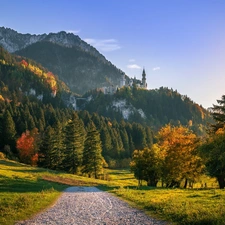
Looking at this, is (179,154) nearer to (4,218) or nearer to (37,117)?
(4,218)

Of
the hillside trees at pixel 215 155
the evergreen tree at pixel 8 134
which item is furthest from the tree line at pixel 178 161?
the evergreen tree at pixel 8 134

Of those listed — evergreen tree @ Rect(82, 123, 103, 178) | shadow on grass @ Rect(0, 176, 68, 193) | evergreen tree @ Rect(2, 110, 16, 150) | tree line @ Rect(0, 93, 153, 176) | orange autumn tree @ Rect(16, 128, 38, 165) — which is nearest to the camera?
shadow on grass @ Rect(0, 176, 68, 193)

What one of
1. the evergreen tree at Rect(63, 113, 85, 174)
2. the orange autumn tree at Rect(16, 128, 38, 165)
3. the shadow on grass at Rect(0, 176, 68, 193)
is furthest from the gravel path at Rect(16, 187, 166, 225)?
the orange autumn tree at Rect(16, 128, 38, 165)

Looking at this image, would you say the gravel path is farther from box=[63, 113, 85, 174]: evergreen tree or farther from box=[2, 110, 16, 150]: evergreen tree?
box=[2, 110, 16, 150]: evergreen tree

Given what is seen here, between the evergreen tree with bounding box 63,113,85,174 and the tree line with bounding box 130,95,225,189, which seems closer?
the tree line with bounding box 130,95,225,189

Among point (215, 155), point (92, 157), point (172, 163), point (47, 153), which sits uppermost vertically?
point (215, 155)

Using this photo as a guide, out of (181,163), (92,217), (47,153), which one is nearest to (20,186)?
(92,217)

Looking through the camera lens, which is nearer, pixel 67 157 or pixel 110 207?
pixel 110 207

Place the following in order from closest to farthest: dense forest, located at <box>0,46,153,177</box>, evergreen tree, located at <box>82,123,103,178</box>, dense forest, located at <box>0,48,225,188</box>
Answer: dense forest, located at <box>0,48,225,188</box> → evergreen tree, located at <box>82,123,103,178</box> → dense forest, located at <box>0,46,153,177</box>

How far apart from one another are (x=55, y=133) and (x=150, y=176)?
1764 inches

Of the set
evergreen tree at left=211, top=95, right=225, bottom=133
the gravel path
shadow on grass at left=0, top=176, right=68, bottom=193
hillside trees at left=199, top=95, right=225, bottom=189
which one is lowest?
shadow on grass at left=0, top=176, right=68, bottom=193

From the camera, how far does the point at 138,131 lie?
18025 cm

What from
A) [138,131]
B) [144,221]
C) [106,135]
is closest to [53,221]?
[144,221]

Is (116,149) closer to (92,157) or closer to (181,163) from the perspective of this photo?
(92,157)
